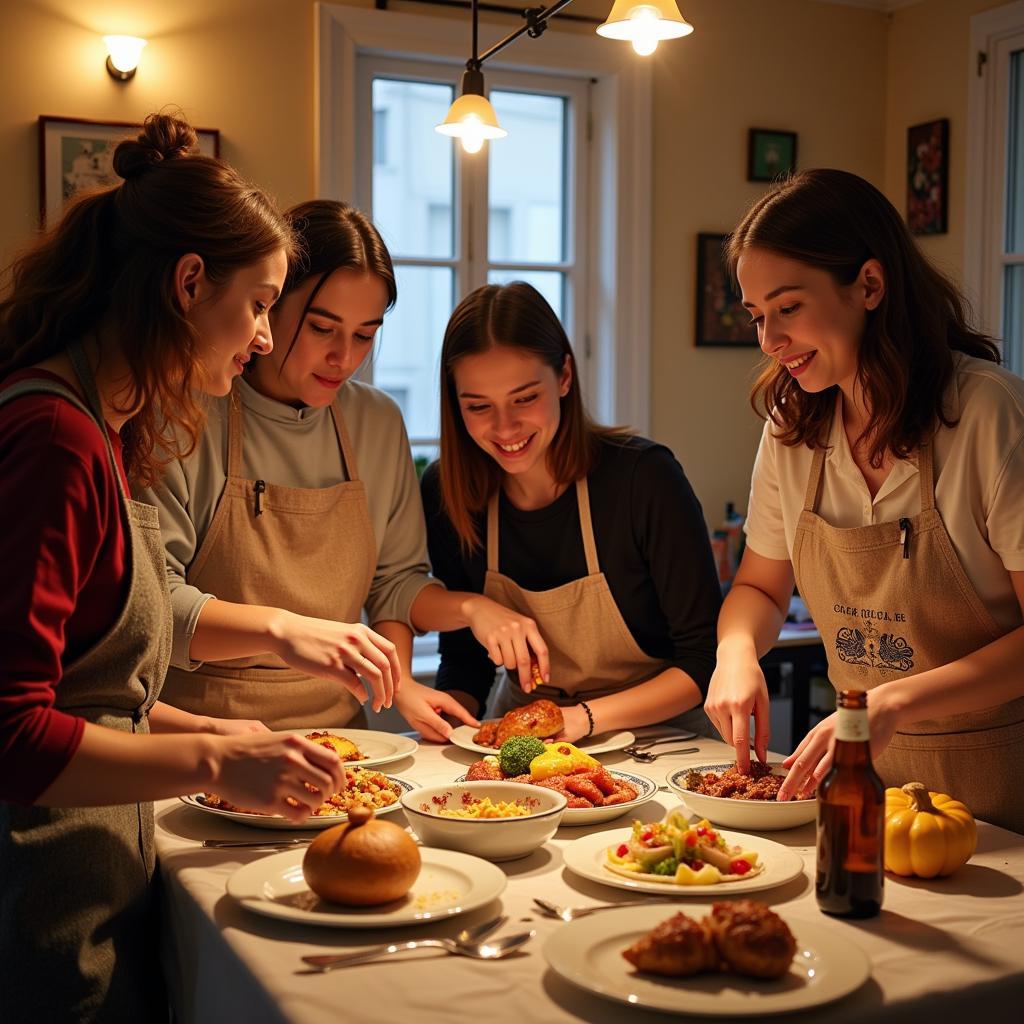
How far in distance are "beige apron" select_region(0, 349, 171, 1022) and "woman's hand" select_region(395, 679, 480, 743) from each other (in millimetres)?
686

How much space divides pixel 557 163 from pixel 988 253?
1634 mm

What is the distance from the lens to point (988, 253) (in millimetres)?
4531

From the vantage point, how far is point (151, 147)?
1590 mm

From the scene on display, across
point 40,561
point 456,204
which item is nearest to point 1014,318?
point 456,204

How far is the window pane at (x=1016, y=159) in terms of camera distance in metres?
4.41

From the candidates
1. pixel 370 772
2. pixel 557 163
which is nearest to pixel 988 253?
pixel 557 163

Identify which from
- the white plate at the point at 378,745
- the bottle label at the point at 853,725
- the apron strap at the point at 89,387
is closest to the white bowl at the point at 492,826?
the white plate at the point at 378,745

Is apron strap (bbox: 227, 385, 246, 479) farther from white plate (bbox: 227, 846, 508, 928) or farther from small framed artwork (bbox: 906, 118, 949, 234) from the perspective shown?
small framed artwork (bbox: 906, 118, 949, 234)

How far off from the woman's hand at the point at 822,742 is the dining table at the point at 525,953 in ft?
0.31

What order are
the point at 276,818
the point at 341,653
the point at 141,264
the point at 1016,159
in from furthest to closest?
the point at 1016,159, the point at 341,653, the point at 276,818, the point at 141,264

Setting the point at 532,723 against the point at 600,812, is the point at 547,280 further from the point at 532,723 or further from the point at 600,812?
the point at 600,812

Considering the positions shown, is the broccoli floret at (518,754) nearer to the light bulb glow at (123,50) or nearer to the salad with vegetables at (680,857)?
the salad with vegetables at (680,857)

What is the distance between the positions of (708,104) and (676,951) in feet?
13.4

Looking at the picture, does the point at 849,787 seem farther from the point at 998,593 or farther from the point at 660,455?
the point at 660,455
